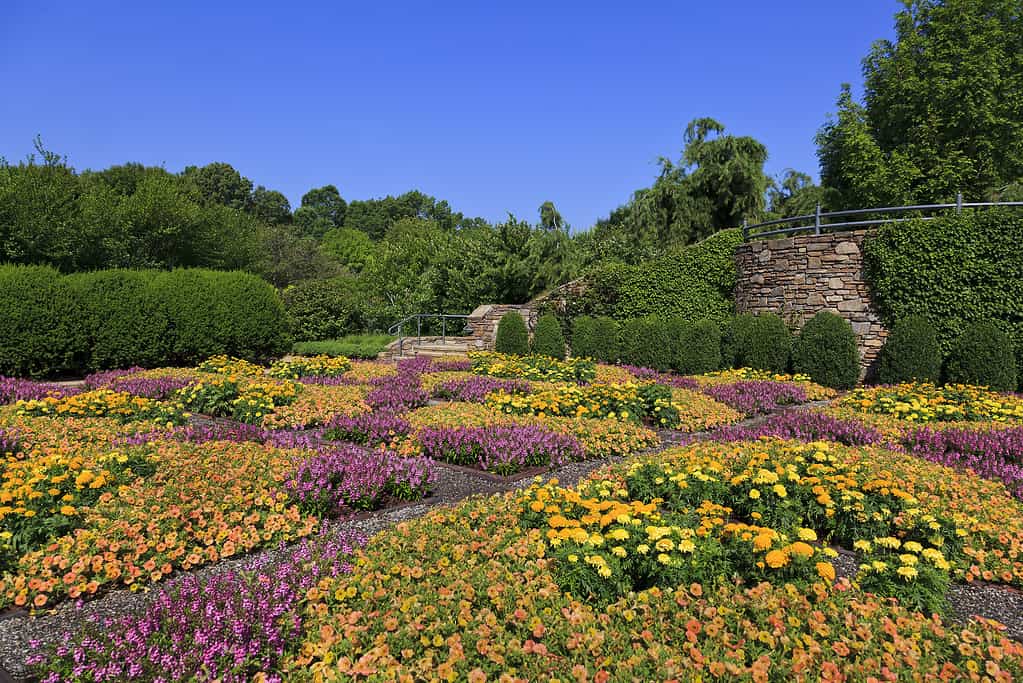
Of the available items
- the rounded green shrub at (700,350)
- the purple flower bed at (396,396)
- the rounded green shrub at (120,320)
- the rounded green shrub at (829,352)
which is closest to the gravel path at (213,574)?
the purple flower bed at (396,396)

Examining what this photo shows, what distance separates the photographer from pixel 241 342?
14.4m

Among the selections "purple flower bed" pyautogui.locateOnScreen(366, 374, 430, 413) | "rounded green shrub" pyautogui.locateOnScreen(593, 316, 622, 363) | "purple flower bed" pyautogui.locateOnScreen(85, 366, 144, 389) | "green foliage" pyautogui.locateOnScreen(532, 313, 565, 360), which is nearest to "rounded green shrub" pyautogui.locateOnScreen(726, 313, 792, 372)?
"rounded green shrub" pyautogui.locateOnScreen(593, 316, 622, 363)

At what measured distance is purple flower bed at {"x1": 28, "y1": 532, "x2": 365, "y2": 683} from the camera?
96.6 inches

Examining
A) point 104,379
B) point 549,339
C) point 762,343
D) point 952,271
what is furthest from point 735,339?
point 104,379

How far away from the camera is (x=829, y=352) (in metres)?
11.5

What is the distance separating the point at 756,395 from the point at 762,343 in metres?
3.55

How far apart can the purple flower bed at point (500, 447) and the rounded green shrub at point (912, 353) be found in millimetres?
7431

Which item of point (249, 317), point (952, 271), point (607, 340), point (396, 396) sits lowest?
point (396, 396)

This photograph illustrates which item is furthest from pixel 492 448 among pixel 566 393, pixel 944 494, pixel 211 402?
pixel 211 402

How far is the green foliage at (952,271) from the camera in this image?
10.5 m

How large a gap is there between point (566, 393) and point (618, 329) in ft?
22.3

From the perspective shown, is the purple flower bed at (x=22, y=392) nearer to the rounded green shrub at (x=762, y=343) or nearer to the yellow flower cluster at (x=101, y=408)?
the yellow flower cluster at (x=101, y=408)

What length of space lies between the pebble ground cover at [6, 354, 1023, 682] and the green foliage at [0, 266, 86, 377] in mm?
5384

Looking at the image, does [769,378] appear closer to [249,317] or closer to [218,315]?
[249,317]
